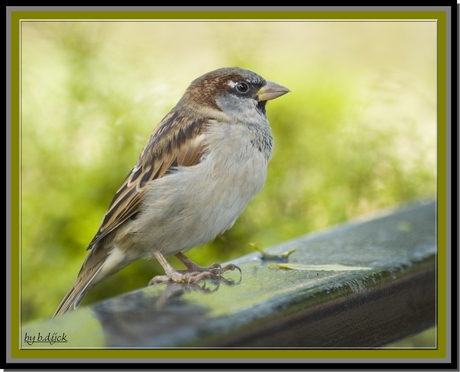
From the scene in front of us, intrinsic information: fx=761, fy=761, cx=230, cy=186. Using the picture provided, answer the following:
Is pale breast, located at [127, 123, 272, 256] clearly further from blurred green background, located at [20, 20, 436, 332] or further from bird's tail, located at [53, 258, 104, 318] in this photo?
blurred green background, located at [20, 20, 436, 332]

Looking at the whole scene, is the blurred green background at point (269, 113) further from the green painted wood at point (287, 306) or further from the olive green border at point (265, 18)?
the green painted wood at point (287, 306)

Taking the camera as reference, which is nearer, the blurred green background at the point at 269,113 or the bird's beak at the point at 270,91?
the bird's beak at the point at 270,91

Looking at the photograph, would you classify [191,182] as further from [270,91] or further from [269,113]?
[269,113]

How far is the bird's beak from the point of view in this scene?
247 cm

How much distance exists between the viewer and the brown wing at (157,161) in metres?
2.36

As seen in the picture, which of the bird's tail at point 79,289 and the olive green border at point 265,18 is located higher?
the olive green border at point 265,18

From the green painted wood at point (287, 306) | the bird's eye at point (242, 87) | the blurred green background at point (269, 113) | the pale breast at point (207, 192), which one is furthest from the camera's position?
the blurred green background at point (269, 113)

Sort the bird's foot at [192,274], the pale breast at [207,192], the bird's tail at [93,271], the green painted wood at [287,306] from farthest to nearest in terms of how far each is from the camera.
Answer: the bird's tail at [93,271]
the pale breast at [207,192]
the bird's foot at [192,274]
the green painted wood at [287,306]

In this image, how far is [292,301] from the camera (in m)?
1.81

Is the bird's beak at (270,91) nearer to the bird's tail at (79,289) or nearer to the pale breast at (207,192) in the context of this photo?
the pale breast at (207,192)

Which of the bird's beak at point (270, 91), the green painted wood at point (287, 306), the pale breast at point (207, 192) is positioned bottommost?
the green painted wood at point (287, 306)

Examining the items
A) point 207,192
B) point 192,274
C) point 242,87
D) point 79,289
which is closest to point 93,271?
point 79,289

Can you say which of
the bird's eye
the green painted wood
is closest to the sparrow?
the bird's eye

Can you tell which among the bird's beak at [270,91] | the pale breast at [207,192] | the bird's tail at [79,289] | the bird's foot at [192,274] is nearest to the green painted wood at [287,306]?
the bird's foot at [192,274]
